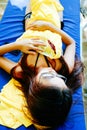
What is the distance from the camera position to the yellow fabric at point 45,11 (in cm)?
203

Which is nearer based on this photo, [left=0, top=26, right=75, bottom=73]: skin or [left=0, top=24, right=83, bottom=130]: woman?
[left=0, top=24, right=83, bottom=130]: woman

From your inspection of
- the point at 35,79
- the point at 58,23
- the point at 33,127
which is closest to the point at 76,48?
Result: the point at 58,23

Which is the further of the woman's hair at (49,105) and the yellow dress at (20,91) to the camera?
the yellow dress at (20,91)

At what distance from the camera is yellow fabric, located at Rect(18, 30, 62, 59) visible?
170 centimetres

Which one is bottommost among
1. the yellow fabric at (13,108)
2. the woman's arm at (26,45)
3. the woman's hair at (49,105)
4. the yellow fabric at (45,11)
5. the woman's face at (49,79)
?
the yellow fabric at (13,108)

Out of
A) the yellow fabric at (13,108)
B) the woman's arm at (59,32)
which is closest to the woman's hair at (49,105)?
the yellow fabric at (13,108)

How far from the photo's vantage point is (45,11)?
2.06m

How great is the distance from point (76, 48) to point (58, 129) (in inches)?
28.7

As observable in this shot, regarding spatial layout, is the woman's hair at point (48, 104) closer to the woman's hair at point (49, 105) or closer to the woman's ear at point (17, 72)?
the woman's hair at point (49, 105)

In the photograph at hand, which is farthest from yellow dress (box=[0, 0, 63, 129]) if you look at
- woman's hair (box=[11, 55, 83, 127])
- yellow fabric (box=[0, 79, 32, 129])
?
woman's hair (box=[11, 55, 83, 127])

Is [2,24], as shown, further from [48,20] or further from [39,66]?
[39,66]

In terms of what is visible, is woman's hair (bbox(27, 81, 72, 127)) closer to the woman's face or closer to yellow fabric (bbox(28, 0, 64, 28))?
the woman's face

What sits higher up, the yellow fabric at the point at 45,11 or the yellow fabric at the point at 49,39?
the yellow fabric at the point at 45,11

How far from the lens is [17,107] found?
1558mm
